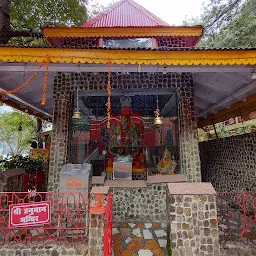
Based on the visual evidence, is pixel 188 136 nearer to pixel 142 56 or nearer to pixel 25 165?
pixel 142 56

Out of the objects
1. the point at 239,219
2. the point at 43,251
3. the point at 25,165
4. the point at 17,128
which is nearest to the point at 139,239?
the point at 43,251

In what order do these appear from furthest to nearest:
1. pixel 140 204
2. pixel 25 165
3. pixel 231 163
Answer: pixel 25 165 < pixel 231 163 < pixel 140 204

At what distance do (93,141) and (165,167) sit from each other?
372cm

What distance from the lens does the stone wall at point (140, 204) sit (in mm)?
7188

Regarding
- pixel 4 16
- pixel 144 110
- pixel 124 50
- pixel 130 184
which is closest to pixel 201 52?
pixel 124 50

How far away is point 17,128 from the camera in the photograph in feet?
72.0

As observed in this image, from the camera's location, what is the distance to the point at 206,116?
14.9 m

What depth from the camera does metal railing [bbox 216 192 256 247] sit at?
4.92 metres

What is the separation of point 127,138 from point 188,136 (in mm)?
3283

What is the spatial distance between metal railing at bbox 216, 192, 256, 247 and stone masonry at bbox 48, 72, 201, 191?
191cm

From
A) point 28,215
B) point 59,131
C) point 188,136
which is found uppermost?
point 59,131

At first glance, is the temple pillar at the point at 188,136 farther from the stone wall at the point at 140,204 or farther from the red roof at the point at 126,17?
the red roof at the point at 126,17

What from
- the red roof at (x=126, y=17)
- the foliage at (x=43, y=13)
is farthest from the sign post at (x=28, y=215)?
the foliage at (x=43, y=13)

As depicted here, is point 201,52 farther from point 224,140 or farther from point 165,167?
point 224,140
